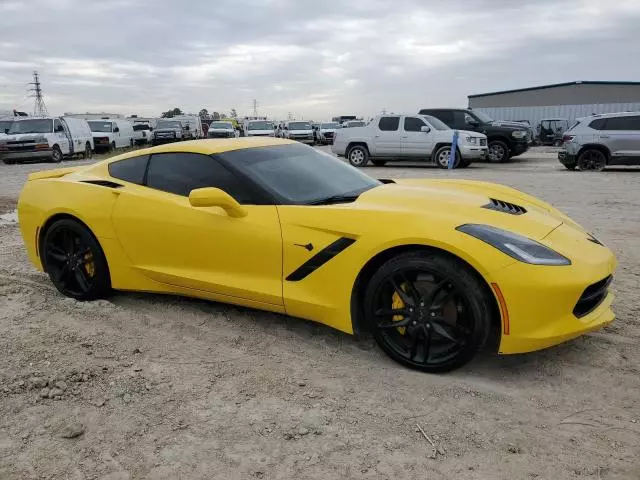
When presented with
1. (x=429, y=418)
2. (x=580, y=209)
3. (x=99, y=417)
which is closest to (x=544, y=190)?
(x=580, y=209)

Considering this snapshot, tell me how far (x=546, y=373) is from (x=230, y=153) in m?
2.52

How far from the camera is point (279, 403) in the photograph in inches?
113

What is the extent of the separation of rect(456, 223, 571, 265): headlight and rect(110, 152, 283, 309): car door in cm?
119

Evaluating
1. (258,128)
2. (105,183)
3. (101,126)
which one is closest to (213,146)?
(105,183)

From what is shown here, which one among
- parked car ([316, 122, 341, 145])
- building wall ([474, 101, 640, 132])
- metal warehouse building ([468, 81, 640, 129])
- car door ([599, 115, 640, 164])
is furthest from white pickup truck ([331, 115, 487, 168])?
metal warehouse building ([468, 81, 640, 129])

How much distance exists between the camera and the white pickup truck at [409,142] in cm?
1625

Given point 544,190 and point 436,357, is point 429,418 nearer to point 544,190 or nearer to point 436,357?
point 436,357

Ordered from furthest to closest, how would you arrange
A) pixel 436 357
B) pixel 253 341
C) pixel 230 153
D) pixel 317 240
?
pixel 230 153 → pixel 253 341 → pixel 317 240 → pixel 436 357

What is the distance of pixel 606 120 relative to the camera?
1462cm

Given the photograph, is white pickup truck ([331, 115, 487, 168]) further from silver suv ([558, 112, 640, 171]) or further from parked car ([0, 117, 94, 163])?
parked car ([0, 117, 94, 163])

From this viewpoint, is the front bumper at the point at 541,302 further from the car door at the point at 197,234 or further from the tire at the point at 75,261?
the tire at the point at 75,261

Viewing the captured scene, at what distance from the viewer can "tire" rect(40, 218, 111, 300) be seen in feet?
14.1

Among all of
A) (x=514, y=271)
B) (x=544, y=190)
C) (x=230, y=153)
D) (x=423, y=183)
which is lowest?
(x=544, y=190)

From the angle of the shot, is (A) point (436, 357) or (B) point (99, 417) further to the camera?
(A) point (436, 357)
